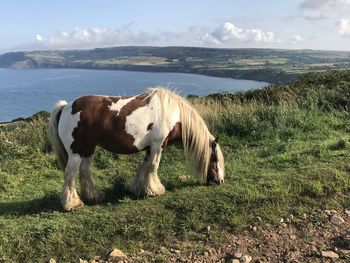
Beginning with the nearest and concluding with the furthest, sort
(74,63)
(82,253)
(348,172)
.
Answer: (82,253) → (348,172) → (74,63)

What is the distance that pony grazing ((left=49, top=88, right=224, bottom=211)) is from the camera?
19.0 ft

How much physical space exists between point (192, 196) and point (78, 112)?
2.03 metres

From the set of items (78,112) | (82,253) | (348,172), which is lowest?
(82,253)

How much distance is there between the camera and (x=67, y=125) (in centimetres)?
574

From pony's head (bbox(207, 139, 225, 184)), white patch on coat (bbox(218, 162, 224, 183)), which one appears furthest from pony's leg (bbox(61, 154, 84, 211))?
white patch on coat (bbox(218, 162, 224, 183))

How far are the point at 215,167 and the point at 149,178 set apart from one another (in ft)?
3.67

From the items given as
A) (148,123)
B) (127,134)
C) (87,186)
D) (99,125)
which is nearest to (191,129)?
Result: (148,123)

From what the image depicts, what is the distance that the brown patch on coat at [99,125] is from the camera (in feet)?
18.8

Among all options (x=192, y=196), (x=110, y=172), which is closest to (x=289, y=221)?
(x=192, y=196)

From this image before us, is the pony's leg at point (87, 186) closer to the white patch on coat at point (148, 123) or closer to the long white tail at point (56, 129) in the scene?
the long white tail at point (56, 129)

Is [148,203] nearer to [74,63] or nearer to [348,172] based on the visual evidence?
[348,172]

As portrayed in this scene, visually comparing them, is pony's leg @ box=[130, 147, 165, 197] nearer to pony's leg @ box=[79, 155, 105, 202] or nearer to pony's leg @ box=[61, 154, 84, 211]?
pony's leg @ box=[79, 155, 105, 202]

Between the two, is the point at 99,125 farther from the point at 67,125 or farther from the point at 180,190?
the point at 180,190

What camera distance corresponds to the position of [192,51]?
103312 millimetres
